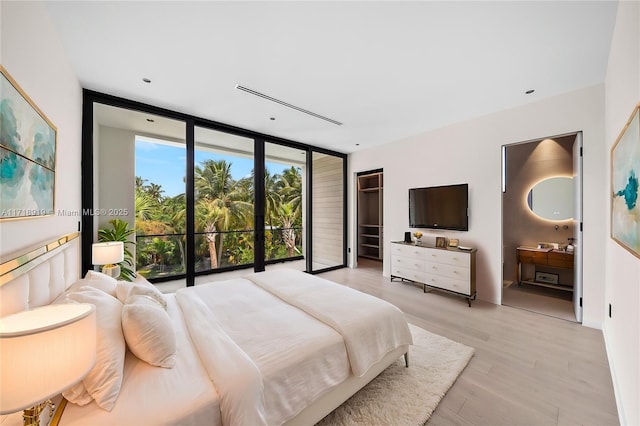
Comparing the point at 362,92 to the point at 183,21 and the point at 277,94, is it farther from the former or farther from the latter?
the point at 183,21

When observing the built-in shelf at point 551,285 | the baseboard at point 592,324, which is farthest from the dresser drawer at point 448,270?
the built-in shelf at point 551,285

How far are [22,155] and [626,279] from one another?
3.73 m

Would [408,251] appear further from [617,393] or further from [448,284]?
[617,393]

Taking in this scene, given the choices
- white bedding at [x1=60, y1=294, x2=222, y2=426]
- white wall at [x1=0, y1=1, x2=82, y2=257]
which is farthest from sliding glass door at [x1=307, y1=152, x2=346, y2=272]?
white bedding at [x1=60, y1=294, x2=222, y2=426]

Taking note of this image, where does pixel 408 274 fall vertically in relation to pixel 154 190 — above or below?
below

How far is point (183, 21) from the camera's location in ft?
6.09

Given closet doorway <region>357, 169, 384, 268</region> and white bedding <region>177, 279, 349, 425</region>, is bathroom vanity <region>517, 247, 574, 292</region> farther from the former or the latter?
white bedding <region>177, 279, 349, 425</region>

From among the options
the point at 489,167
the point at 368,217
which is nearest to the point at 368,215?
the point at 368,217

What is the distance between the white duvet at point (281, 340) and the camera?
48.1 inches

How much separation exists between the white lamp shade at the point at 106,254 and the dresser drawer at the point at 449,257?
4.06 m

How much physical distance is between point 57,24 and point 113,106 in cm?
142

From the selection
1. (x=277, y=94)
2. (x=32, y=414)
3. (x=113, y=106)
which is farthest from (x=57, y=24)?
(x=32, y=414)

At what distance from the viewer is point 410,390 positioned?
6.06 ft

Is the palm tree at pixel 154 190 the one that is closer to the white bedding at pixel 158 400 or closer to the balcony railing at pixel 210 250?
the balcony railing at pixel 210 250
